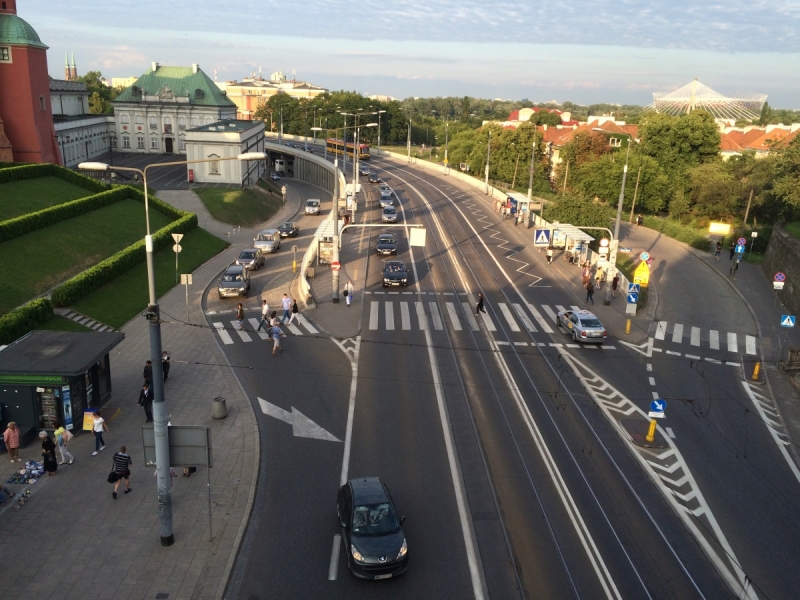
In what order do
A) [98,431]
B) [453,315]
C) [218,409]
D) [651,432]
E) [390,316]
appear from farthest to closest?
[453,315] < [390,316] < [218,409] < [651,432] < [98,431]

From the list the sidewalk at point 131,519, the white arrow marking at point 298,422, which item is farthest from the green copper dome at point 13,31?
the white arrow marking at point 298,422

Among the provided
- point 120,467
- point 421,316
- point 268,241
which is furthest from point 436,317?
point 268,241

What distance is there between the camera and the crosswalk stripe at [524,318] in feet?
112

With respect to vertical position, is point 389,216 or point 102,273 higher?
point 102,273

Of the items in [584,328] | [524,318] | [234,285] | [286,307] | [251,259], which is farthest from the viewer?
[251,259]

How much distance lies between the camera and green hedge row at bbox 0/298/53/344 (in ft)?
84.0

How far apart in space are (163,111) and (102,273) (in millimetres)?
69534

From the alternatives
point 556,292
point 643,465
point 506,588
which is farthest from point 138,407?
point 556,292

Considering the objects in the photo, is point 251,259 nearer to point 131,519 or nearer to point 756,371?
point 131,519

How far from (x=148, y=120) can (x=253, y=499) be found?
9084cm

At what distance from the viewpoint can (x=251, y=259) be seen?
45.4 m

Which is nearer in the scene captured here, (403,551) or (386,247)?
(403,551)

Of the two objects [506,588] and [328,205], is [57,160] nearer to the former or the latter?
[328,205]

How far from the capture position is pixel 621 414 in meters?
23.8
